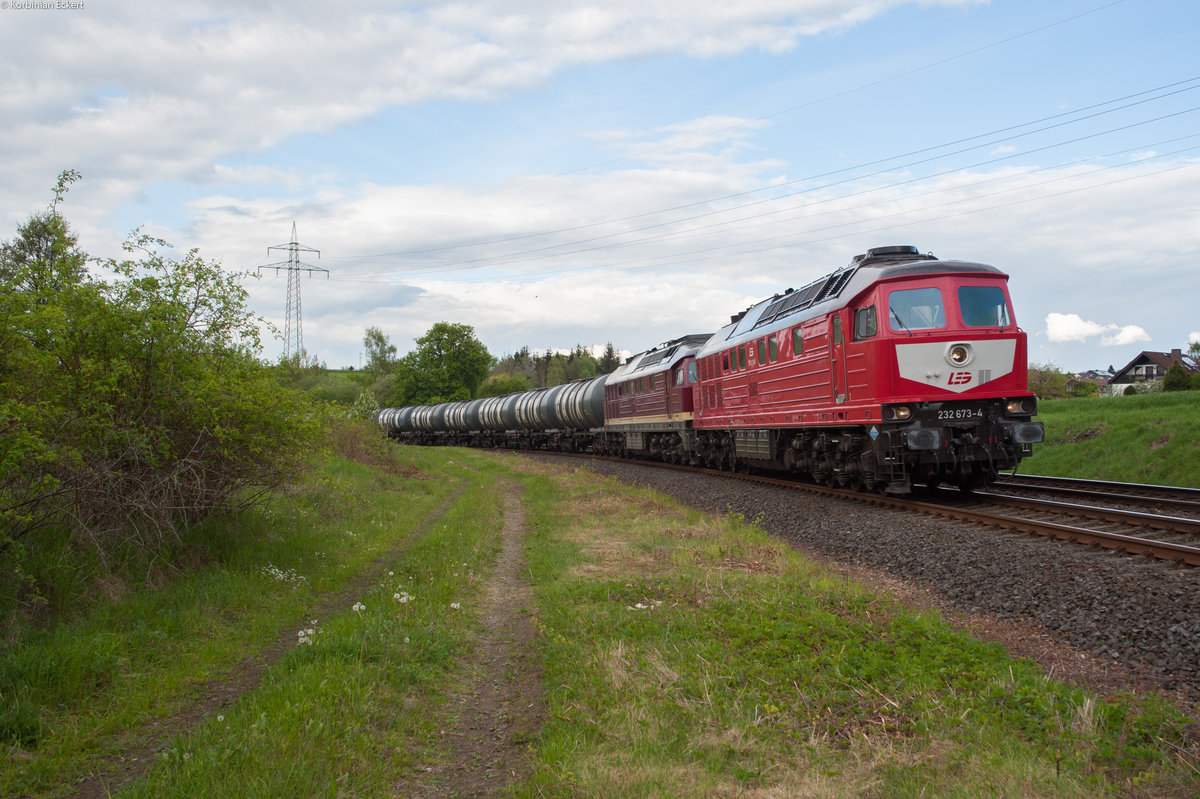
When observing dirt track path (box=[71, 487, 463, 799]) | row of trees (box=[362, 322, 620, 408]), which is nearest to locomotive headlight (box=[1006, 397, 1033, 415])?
dirt track path (box=[71, 487, 463, 799])

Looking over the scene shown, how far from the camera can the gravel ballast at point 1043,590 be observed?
5.57m

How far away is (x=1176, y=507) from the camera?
1098 centimetres

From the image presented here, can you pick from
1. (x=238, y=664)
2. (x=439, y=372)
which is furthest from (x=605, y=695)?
(x=439, y=372)

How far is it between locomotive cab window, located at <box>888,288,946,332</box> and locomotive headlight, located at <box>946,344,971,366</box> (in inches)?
16.0

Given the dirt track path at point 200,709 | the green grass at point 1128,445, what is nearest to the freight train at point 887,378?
the green grass at point 1128,445

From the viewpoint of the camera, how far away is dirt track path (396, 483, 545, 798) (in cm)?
439

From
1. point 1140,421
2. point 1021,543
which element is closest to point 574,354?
point 1140,421

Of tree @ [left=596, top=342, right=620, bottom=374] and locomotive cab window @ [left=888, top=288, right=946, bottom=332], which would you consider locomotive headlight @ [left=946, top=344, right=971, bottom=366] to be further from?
tree @ [left=596, top=342, right=620, bottom=374]

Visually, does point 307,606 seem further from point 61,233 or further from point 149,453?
point 61,233

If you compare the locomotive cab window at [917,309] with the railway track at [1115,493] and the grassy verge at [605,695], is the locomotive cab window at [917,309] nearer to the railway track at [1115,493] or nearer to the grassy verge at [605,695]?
the railway track at [1115,493]

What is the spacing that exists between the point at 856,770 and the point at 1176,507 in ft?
31.8

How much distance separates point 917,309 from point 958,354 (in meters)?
0.94

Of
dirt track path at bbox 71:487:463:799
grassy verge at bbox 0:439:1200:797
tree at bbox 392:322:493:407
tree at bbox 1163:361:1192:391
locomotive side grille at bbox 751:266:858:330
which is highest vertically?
tree at bbox 392:322:493:407

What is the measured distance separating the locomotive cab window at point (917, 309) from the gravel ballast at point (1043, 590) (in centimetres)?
299
